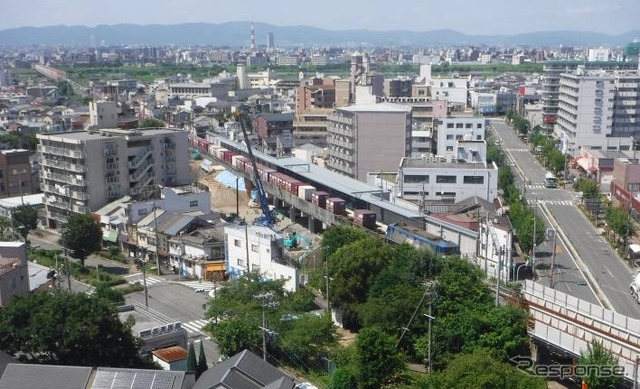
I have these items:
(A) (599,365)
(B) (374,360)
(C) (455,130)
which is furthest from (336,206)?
(C) (455,130)

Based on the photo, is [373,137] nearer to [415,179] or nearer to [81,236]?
[415,179]

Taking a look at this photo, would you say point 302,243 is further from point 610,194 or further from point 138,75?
point 138,75

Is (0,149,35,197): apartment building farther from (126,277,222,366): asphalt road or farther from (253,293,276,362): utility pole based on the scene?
(253,293,276,362): utility pole

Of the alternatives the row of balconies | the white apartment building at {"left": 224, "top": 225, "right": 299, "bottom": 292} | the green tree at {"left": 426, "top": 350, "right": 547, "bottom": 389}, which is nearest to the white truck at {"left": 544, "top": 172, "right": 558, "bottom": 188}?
the white apartment building at {"left": 224, "top": 225, "right": 299, "bottom": 292}

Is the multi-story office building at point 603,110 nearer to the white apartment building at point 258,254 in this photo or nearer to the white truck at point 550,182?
the white truck at point 550,182

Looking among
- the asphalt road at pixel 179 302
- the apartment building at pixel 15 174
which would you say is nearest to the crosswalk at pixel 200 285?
the asphalt road at pixel 179 302

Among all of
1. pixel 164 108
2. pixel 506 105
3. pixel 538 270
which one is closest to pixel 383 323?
pixel 538 270
